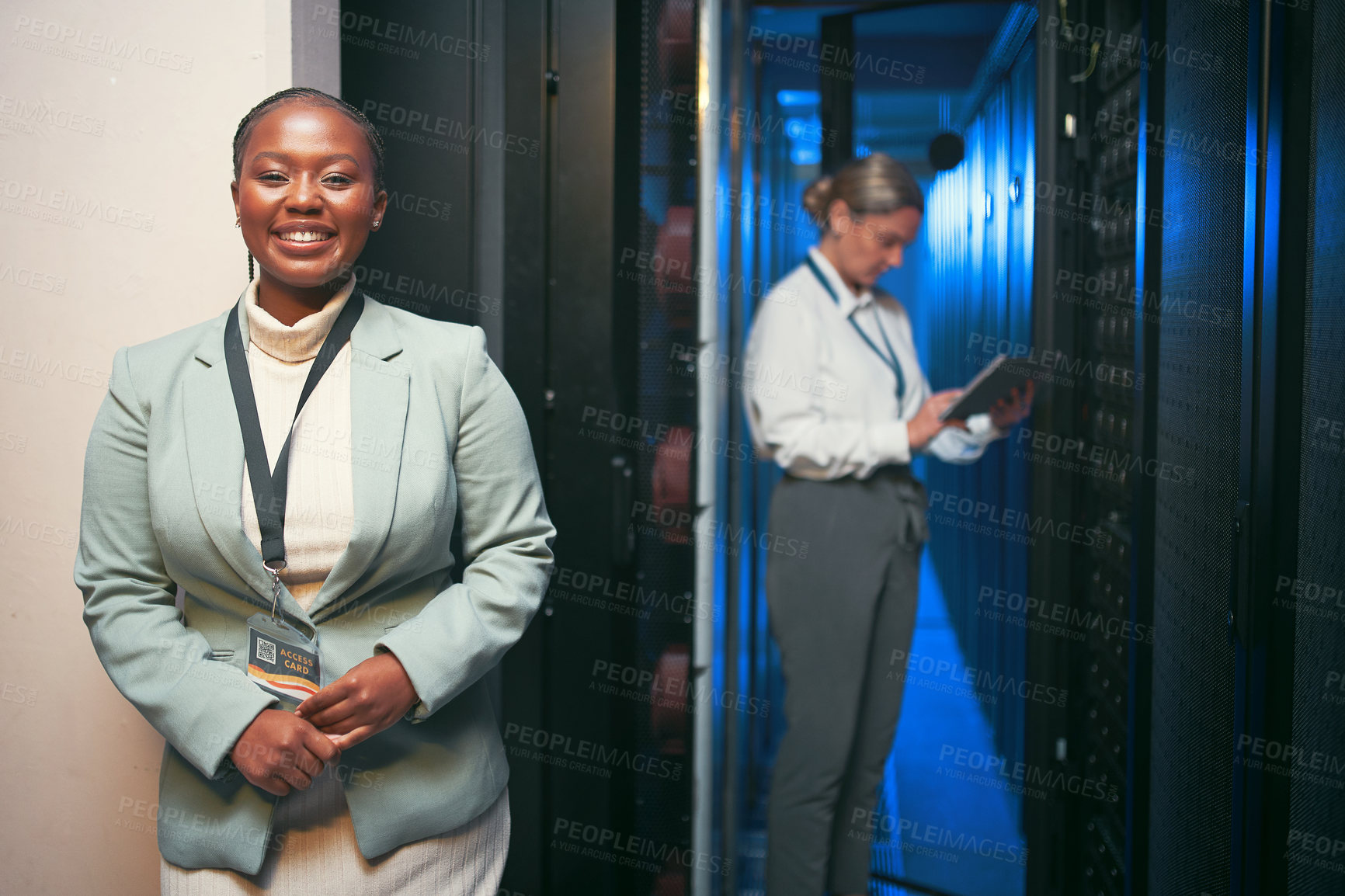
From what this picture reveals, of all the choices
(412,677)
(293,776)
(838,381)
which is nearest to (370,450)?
(412,677)

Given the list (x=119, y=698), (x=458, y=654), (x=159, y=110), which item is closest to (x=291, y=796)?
(x=458, y=654)

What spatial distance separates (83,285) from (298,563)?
875 millimetres

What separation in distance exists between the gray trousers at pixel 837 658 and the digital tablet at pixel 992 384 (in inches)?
6.2

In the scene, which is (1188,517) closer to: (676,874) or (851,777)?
(851,777)

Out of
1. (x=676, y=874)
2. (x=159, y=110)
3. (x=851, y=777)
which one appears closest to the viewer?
(x=159, y=110)

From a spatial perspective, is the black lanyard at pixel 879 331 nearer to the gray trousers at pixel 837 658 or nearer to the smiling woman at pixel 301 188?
the gray trousers at pixel 837 658

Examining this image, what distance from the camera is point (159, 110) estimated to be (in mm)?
1708

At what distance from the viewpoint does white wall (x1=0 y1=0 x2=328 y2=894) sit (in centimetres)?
170

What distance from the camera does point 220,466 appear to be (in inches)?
47.9

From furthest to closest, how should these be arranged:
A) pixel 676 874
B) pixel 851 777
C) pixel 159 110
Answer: pixel 676 874 < pixel 851 777 < pixel 159 110

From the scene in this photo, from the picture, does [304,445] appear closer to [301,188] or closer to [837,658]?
[301,188]

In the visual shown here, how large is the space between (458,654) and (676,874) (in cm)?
100

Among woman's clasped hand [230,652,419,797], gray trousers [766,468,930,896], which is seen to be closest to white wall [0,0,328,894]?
woman's clasped hand [230,652,419,797]

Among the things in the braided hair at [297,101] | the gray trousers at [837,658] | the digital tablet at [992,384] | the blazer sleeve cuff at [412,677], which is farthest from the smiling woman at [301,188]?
the digital tablet at [992,384]
